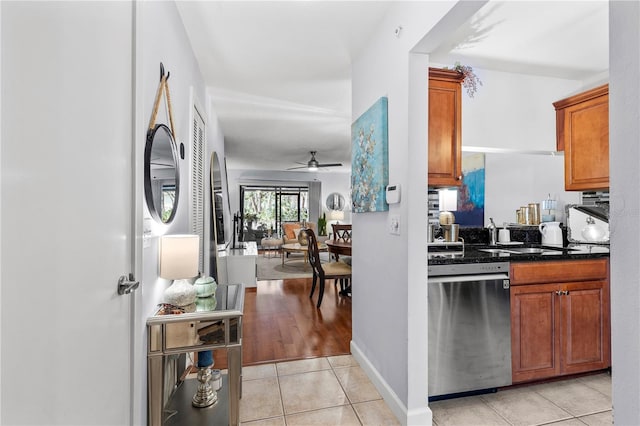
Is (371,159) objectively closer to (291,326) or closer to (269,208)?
(291,326)

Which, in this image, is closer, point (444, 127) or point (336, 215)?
point (444, 127)

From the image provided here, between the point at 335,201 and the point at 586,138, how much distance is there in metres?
7.83

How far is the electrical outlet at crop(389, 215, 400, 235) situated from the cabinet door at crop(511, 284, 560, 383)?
3.05ft

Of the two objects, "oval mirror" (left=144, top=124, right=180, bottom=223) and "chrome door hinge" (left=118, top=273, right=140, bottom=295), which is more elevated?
"oval mirror" (left=144, top=124, right=180, bottom=223)

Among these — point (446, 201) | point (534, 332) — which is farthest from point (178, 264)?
point (534, 332)

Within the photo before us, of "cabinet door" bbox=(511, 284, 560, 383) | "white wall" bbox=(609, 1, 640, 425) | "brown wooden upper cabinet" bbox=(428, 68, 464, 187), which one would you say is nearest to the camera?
"white wall" bbox=(609, 1, 640, 425)

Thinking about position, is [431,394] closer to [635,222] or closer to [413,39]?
[635,222]

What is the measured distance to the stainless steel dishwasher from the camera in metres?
1.92

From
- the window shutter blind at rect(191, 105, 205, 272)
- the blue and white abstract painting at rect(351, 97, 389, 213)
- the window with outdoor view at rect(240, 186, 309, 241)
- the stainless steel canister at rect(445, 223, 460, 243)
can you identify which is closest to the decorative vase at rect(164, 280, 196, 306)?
the window shutter blind at rect(191, 105, 205, 272)

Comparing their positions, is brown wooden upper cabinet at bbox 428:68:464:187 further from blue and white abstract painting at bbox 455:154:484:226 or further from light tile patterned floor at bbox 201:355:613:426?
light tile patterned floor at bbox 201:355:613:426

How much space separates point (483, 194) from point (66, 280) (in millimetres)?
3146

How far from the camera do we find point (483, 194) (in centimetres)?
300

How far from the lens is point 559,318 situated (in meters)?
2.12

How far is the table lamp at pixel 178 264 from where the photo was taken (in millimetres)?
1644
